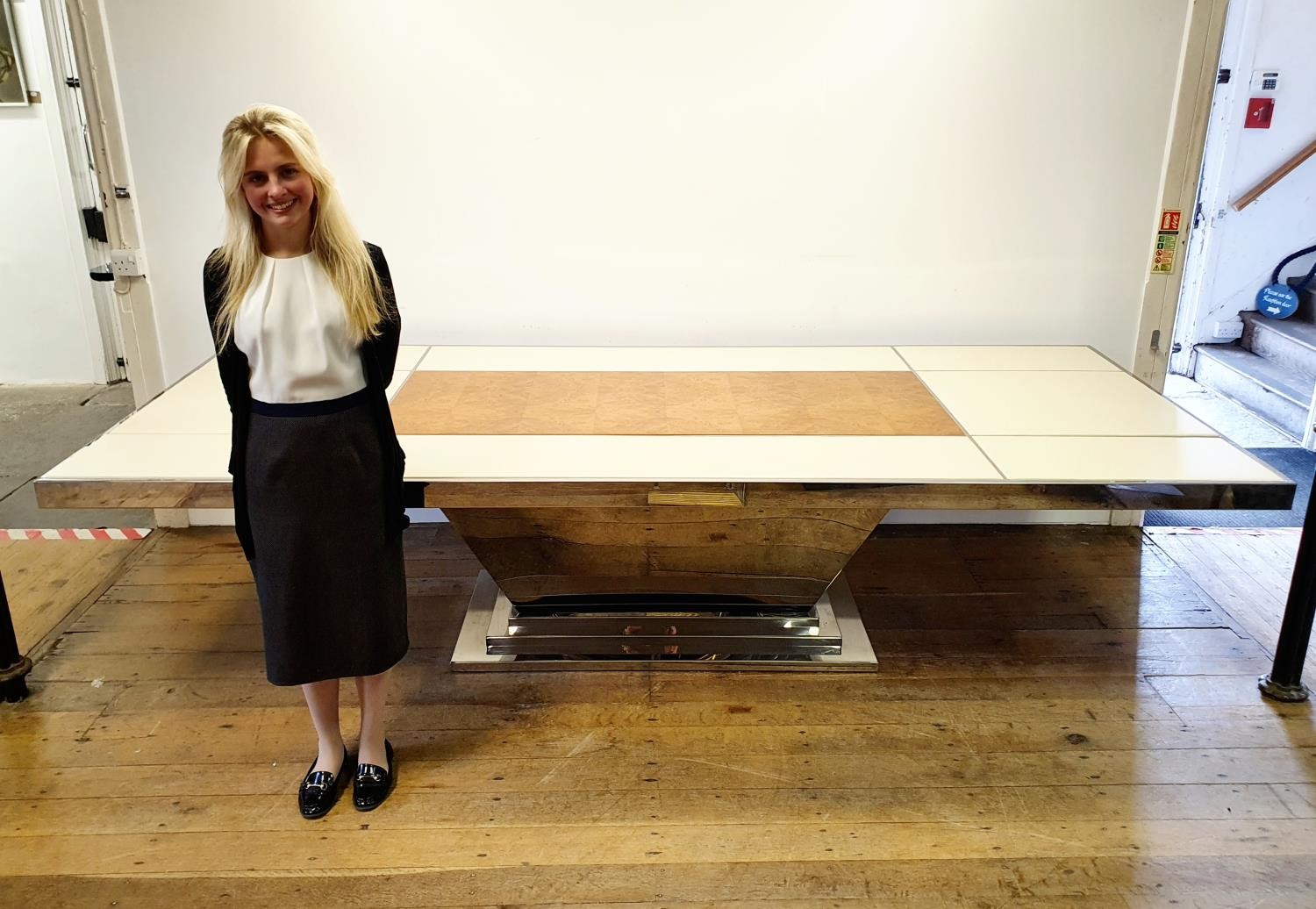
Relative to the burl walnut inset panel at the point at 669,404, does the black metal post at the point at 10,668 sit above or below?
below

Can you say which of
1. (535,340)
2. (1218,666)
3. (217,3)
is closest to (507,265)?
(535,340)

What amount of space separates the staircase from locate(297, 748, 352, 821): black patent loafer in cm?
410

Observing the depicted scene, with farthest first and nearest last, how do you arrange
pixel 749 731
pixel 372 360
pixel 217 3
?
pixel 217 3 < pixel 749 731 < pixel 372 360

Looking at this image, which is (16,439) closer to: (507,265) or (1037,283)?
(507,265)

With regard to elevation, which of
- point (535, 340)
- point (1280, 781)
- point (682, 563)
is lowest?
point (1280, 781)

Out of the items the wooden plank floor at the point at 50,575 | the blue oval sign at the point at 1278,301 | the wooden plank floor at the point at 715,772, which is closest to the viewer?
the wooden plank floor at the point at 715,772

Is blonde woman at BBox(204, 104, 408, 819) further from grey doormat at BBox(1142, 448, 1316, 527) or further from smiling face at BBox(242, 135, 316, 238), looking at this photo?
grey doormat at BBox(1142, 448, 1316, 527)

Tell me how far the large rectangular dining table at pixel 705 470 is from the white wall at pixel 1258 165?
110 inches

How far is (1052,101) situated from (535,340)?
1.74 meters

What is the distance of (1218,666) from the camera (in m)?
2.66

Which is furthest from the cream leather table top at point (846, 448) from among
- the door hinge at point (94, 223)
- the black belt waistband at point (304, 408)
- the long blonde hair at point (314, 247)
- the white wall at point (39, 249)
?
the white wall at point (39, 249)

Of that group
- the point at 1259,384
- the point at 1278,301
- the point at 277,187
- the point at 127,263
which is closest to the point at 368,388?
the point at 277,187

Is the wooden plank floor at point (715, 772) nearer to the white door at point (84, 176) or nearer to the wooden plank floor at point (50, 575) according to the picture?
the wooden plank floor at point (50, 575)

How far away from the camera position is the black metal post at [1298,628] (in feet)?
7.79
